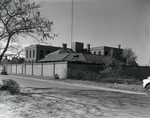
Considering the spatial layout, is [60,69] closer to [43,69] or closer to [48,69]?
[48,69]

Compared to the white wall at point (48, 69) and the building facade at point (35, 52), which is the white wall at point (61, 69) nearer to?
the white wall at point (48, 69)

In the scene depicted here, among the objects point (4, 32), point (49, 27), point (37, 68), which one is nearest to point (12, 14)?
point (4, 32)

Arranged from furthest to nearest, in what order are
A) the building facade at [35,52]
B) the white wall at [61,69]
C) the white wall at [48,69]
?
the building facade at [35,52]
the white wall at [48,69]
the white wall at [61,69]

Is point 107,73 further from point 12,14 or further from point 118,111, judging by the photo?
point 118,111

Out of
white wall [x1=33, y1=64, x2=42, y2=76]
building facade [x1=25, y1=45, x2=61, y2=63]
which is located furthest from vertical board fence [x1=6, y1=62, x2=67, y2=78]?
building facade [x1=25, y1=45, x2=61, y2=63]

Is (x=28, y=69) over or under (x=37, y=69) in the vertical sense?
under

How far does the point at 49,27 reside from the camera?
10555mm

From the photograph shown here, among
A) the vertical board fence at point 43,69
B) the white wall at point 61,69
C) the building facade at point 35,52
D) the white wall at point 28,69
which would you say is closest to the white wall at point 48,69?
the vertical board fence at point 43,69

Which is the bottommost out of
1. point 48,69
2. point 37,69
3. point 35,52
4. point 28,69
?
point 28,69

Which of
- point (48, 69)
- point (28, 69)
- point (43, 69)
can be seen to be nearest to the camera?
point (48, 69)

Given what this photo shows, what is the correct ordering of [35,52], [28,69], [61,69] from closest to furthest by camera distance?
1. [61,69]
2. [28,69]
3. [35,52]

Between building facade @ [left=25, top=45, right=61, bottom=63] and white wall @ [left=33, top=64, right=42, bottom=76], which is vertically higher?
building facade @ [left=25, top=45, right=61, bottom=63]

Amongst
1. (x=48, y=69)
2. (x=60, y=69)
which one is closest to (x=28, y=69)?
(x=48, y=69)

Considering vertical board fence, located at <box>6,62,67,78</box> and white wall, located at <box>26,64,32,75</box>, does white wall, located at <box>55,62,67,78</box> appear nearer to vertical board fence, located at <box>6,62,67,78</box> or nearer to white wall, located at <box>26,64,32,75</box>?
vertical board fence, located at <box>6,62,67,78</box>
